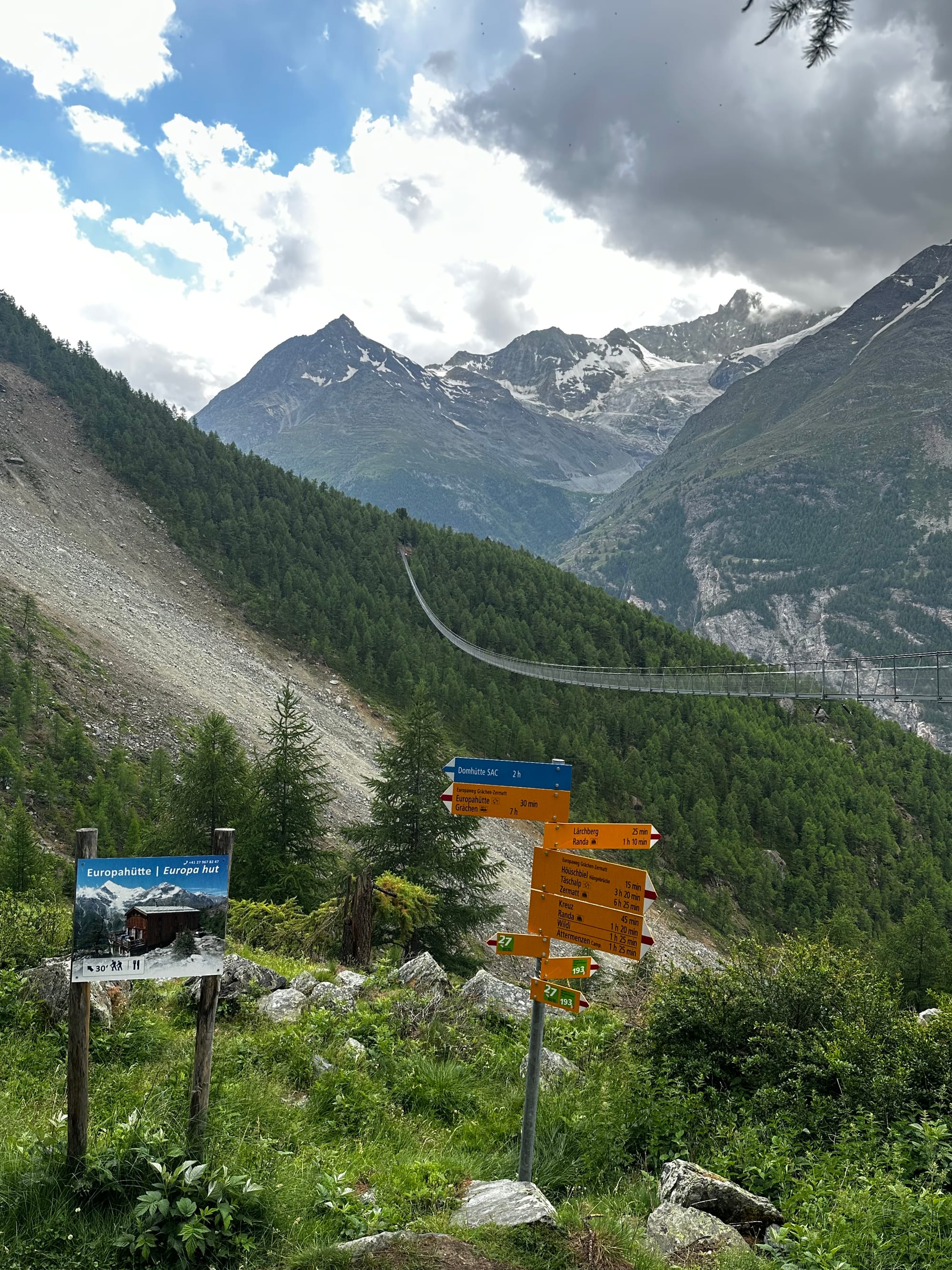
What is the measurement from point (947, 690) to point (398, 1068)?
21.9 m

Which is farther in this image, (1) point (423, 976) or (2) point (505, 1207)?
(1) point (423, 976)

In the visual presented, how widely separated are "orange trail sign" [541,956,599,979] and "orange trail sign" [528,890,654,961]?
0.43 feet

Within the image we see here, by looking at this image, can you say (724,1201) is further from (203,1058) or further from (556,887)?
(203,1058)

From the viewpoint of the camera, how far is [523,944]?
5293mm

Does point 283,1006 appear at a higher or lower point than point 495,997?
higher

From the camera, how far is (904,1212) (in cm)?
458

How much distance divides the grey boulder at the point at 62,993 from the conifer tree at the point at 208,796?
30.0 ft

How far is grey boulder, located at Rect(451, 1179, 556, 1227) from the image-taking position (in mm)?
4539

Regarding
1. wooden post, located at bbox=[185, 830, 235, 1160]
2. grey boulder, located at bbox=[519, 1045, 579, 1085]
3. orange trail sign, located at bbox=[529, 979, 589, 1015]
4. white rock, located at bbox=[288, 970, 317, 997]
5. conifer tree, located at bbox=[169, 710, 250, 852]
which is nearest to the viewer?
wooden post, located at bbox=[185, 830, 235, 1160]

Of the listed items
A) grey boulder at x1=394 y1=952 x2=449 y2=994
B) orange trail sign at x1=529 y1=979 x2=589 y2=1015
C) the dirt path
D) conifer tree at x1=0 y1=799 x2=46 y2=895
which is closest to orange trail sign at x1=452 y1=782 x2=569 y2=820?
orange trail sign at x1=529 y1=979 x2=589 y2=1015

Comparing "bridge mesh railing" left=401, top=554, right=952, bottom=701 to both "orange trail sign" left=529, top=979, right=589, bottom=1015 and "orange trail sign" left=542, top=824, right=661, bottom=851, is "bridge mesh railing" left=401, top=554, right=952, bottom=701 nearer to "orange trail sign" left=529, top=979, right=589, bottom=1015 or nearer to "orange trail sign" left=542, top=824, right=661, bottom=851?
"orange trail sign" left=542, top=824, right=661, bottom=851

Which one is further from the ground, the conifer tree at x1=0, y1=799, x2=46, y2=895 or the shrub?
the shrub

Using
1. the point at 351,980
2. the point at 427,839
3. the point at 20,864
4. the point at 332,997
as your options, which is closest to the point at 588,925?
the point at 332,997

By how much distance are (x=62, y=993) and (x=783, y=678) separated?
3196 centimetres
